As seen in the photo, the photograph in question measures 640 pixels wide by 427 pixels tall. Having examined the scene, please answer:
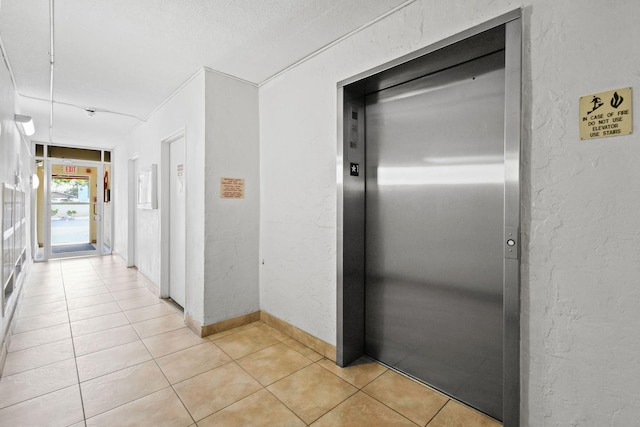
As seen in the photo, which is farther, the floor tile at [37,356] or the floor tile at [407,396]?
the floor tile at [37,356]

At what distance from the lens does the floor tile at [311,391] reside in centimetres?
184

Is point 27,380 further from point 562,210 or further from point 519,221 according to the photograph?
point 562,210

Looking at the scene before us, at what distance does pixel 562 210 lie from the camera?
1369 millimetres

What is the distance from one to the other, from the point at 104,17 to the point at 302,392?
118 inches

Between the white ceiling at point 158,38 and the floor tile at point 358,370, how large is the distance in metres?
2.59

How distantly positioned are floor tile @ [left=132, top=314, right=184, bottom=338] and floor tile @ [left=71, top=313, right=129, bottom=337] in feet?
0.70

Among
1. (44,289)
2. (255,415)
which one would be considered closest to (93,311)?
(44,289)

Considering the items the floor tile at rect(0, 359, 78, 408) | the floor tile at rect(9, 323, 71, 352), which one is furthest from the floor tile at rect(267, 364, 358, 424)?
the floor tile at rect(9, 323, 71, 352)

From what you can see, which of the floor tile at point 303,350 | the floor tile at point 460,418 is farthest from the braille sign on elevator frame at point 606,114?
the floor tile at point 303,350

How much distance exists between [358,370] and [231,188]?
2.04 meters

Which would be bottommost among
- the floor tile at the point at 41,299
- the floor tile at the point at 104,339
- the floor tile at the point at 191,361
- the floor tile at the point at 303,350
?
the floor tile at the point at 303,350

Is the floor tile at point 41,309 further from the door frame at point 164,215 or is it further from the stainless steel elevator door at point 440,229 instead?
the stainless steel elevator door at point 440,229

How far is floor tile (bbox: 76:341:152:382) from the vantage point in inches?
87.4

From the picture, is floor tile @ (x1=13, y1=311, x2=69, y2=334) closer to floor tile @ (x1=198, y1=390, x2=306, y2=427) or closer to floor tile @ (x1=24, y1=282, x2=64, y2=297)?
floor tile @ (x1=24, y1=282, x2=64, y2=297)
